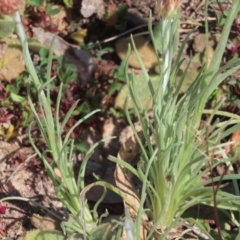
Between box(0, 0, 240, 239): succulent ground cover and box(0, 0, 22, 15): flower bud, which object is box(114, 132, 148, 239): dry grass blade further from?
box(0, 0, 22, 15): flower bud

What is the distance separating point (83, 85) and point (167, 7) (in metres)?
0.91

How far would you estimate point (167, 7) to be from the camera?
5.13ft

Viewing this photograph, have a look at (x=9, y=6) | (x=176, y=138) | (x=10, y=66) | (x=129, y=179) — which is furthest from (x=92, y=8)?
(x=9, y=6)

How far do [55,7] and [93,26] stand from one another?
0.59 ft

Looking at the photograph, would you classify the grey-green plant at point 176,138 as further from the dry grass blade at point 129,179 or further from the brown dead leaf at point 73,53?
the brown dead leaf at point 73,53

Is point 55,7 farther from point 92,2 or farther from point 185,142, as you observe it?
point 185,142

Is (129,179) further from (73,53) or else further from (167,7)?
(73,53)

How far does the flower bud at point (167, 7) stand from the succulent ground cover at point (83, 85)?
0.50 m

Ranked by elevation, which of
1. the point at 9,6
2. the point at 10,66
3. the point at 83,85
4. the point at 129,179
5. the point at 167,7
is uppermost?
the point at 9,6

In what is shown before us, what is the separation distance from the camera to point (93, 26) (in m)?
2.61

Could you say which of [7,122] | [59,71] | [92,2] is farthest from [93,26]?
[7,122]

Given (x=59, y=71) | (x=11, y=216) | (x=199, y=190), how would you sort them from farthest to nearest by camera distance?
1. (x=59, y=71)
2. (x=11, y=216)
3. (x=199, y=190)

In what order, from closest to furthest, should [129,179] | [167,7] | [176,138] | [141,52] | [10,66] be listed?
[167,7], [176,138], [129,179], [10,66], [141,52]

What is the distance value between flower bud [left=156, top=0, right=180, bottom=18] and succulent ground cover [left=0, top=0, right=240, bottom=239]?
0.50 metres
